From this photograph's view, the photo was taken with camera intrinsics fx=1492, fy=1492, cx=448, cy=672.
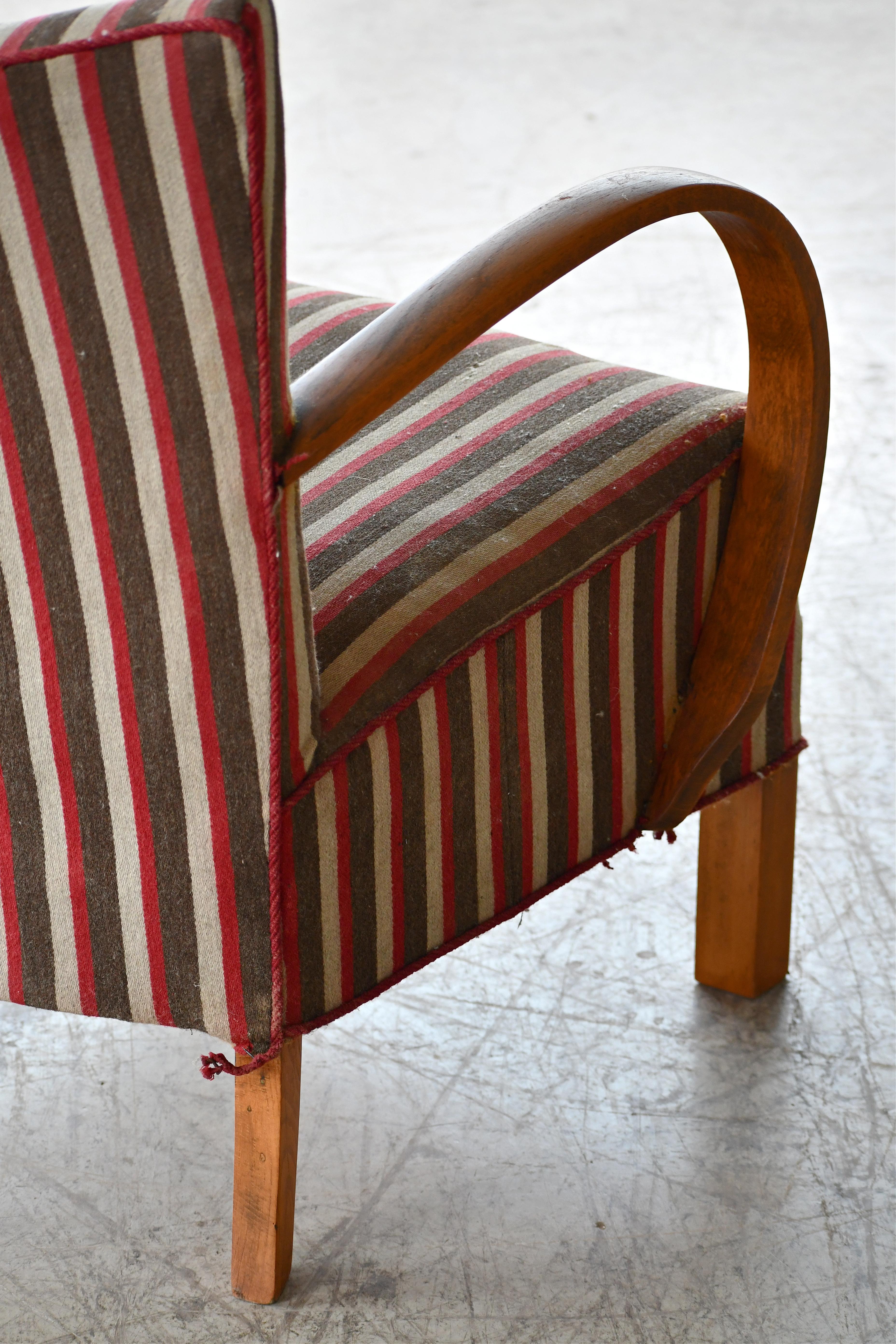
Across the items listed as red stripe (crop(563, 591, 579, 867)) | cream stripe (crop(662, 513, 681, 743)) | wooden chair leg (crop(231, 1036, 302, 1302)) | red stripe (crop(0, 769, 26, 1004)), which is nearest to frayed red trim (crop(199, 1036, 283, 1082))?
wooden chair leg (crop(231, 1036, 302, 1302))

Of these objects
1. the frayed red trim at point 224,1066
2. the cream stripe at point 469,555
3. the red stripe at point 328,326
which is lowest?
the frayed red trim at point 224,1066

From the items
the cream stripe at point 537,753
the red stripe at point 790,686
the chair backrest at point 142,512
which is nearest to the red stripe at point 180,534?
the chair backrest at point 142,512

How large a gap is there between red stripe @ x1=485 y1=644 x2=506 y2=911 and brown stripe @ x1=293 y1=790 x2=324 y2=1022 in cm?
13

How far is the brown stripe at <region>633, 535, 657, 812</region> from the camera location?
936 mm

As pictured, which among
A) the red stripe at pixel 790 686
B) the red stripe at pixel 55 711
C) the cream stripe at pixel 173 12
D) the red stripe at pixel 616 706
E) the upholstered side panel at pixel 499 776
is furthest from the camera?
the red stripe at pixel 790 686

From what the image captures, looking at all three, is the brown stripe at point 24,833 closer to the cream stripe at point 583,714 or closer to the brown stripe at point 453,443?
the brown stripe at point 453,443

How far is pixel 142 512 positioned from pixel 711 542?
0.42 metres

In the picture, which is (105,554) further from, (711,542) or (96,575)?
(711,542)

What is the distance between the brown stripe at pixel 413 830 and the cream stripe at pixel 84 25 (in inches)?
14.7

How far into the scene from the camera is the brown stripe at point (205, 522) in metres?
0.63

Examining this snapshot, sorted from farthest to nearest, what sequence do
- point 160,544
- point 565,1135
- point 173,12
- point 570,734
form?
1. point 565,1135
2. point 570,734
3. point 160,544
4. point 173,12

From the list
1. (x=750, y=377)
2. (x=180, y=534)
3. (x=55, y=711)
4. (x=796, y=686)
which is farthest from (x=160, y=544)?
(x=796, y=686)

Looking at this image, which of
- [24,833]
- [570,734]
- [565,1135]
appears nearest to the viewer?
[24,833]

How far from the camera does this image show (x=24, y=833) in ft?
2.69
